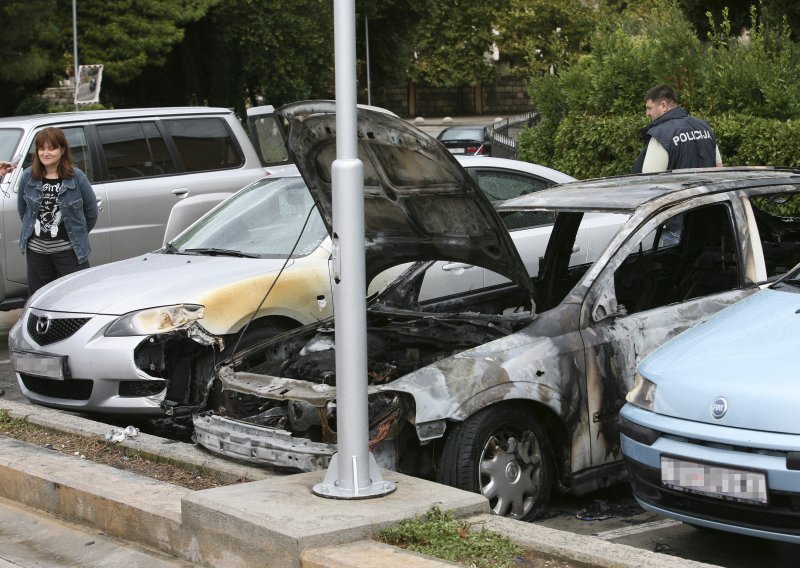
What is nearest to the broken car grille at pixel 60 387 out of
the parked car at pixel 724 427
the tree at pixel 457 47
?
the parked car at pixel 724 427

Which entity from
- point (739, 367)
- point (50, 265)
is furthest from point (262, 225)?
point (739, 367)

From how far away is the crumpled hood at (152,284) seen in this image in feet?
24.0

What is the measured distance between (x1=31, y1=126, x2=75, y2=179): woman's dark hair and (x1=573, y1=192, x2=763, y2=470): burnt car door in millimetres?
4282

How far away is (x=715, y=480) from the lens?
4578 mm

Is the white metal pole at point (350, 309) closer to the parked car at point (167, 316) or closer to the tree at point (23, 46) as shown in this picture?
the parked car at point (167, 316)

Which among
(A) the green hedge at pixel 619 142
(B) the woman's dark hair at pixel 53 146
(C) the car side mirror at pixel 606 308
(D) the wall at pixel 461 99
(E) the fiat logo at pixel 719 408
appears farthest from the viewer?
(D) the wall at pixel 461 99

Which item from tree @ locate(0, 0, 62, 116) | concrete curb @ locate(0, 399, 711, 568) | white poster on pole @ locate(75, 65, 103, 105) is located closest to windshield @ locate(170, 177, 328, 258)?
concrete curb @ locate(0, 399, 711, 568)

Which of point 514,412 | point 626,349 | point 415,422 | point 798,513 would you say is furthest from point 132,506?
point 798,513

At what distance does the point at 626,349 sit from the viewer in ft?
19.6

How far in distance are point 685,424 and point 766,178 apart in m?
2.49

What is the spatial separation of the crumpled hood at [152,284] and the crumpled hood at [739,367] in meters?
3.07

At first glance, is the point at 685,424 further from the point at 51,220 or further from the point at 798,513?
the point at 51,220

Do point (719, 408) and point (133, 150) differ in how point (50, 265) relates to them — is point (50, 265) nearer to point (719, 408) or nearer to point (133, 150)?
point (133, 150)

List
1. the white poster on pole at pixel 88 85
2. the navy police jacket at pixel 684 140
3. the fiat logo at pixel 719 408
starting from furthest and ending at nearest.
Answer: the white poster on pole at pixel 88 85, the navy police jacket at pixel 684 140, the fiat logo at pixel 719 408
